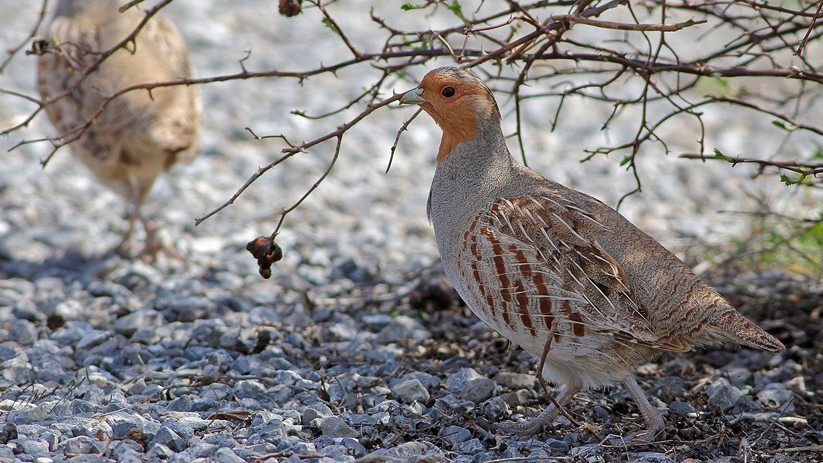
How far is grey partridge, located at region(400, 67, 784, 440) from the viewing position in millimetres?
2947

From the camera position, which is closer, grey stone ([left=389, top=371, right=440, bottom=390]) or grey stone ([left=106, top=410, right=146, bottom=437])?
grey stone ([left=106, top=410, right=146, bottom=437])

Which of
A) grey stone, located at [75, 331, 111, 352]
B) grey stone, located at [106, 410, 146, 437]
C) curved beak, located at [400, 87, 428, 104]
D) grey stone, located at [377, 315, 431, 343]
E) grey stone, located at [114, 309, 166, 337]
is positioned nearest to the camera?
grey stone, located at [106, 410, 146, 437]

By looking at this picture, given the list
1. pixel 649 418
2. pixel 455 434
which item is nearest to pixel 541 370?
pixel 455 434

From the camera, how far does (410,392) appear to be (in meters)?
3.36

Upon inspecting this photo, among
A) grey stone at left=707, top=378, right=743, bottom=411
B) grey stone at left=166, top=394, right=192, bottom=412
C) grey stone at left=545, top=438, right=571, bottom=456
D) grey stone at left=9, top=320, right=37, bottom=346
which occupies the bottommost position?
grey stone at left=545, top=438, right=571, bottom=456

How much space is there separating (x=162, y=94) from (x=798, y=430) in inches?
184

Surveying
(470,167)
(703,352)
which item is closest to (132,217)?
(470,167)

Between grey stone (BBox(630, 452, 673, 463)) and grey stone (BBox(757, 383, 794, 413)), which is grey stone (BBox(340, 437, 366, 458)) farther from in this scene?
grey stone (BBox(757, 383, 794, 413))

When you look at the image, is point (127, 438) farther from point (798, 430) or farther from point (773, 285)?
point (773, 285)

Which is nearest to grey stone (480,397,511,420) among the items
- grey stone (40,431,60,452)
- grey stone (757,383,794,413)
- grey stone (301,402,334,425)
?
grey stone (301,402,334,425)

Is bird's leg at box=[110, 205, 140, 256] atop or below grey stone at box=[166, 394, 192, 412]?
atop

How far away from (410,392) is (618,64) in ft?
11.2

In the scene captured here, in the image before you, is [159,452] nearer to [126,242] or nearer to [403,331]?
[403,331]

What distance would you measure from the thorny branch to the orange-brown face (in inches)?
4.7
